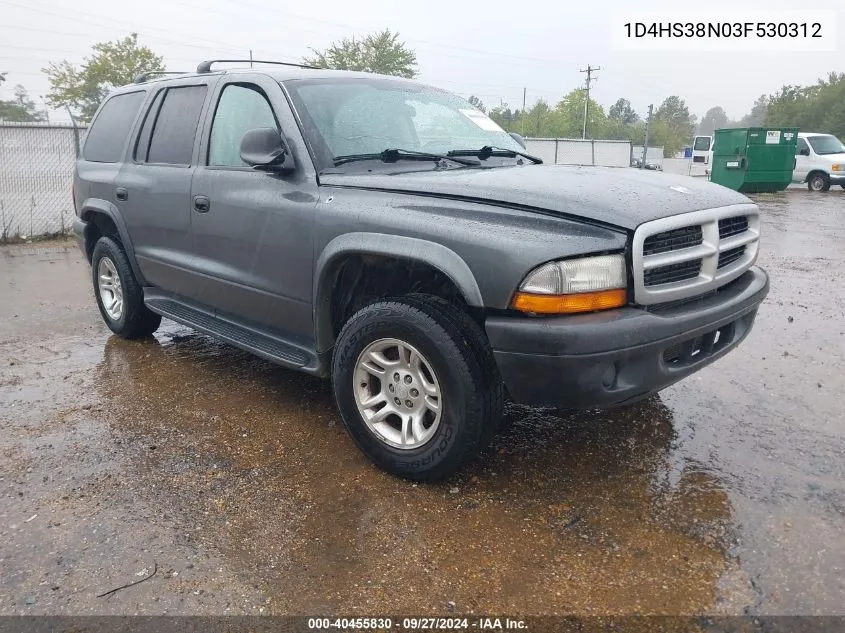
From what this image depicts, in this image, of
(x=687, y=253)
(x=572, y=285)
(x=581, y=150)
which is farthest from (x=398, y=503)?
(x=581, y=150)

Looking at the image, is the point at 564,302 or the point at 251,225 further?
the point at 251,225

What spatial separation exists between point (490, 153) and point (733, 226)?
1349 mm

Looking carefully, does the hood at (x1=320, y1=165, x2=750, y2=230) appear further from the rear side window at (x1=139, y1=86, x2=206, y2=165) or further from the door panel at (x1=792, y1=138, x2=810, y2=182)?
the door panel at (x1=792, y1=138, x2=810, y2=182)

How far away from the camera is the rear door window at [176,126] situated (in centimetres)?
407

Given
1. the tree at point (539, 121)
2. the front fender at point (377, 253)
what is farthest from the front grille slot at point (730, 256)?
the tree at point (539, 121)

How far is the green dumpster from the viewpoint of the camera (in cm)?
1817

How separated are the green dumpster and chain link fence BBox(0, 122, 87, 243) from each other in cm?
1615

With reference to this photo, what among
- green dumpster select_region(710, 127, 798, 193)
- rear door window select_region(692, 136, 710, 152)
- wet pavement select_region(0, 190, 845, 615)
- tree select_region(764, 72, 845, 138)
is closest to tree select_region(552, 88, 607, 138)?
tree select_region(764, 72, 845, 138)

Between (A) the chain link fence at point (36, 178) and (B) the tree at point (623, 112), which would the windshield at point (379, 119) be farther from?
(B) the tree at point (623, 112)

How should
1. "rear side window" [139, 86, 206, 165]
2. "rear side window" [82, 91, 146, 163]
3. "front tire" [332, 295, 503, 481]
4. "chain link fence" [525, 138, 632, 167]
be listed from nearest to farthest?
"front tire" [332, 295, 503, 481], "rear side window" [139, 86, 206, 165], "rear side window" [82, 91, 146, 163], "chain link fence" [525, 138, 632, 167]

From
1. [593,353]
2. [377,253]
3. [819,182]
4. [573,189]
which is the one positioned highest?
[573,189]

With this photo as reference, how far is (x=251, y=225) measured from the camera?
3.51 meters

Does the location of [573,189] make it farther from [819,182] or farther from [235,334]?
[819,182]

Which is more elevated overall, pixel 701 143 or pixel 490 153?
pixel 701 143
